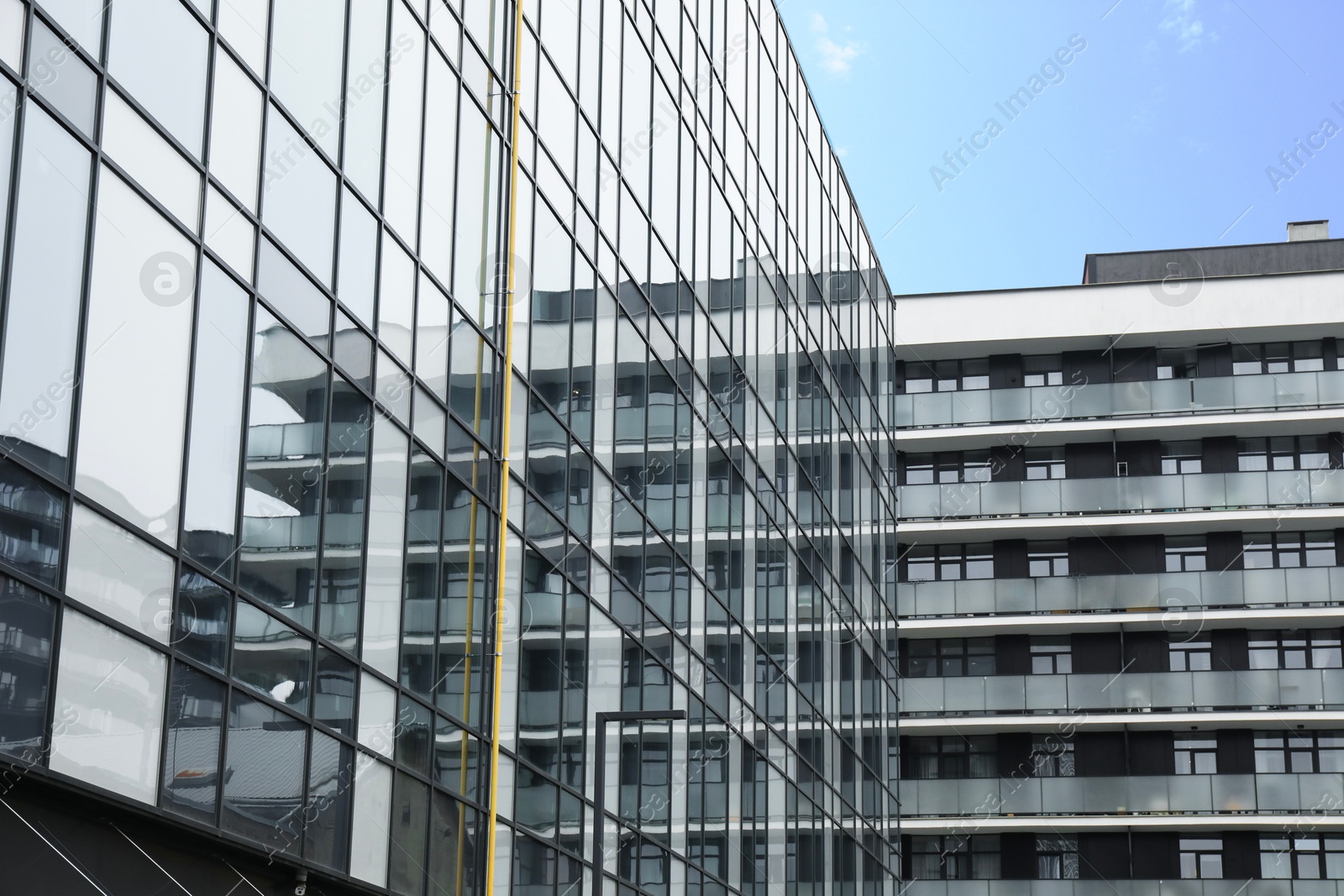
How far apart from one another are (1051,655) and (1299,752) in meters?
7.59

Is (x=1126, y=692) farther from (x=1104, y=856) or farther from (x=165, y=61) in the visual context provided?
(x=165, y=61)

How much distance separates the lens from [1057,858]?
5078cm

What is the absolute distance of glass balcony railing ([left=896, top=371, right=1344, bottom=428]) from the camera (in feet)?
173

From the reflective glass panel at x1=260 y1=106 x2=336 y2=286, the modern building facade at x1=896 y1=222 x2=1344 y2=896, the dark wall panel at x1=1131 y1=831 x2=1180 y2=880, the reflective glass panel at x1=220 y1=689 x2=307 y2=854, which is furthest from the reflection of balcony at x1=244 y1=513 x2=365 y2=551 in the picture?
the dark wall panel at x1=1131 y1=831 x2=1180 y2=880

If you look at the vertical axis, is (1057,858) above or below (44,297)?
below

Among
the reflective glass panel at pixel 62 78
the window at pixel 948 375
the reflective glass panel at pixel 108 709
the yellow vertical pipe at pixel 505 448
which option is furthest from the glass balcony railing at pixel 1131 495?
the reflective glass panel at pixel 62 78

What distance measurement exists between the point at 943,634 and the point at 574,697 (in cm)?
3288

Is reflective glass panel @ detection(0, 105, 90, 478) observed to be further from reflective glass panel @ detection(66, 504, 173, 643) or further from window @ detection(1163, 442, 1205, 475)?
window @ detection(1163, 442, 1205, 475)

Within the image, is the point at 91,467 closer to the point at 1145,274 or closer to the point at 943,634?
the point at 943,634

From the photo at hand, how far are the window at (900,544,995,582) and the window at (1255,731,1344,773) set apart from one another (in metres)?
9.42

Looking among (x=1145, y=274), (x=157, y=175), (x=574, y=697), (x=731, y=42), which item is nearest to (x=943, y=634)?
(x=1145, y=274)

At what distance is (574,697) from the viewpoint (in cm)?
2169

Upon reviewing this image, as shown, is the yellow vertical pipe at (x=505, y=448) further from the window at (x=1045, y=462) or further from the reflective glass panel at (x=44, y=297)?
the window at (x=1045, y=462)

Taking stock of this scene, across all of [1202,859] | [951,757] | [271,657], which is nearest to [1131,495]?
[951,757]
